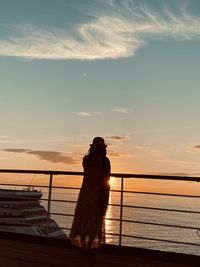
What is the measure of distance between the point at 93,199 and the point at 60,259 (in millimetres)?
842

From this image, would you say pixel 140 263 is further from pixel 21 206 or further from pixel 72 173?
pixel 21 206

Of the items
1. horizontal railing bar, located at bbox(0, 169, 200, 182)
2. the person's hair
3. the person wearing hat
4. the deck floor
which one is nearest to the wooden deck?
the deck floor

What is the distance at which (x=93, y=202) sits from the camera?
18.4 ft

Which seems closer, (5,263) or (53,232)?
(5,263)

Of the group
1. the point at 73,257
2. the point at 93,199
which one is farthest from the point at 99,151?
the point at 73,257

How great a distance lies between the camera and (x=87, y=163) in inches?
221

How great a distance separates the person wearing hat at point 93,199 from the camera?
555 centimetres

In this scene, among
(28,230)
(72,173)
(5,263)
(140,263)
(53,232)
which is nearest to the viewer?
(5,263)

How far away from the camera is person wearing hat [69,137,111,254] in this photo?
5.55 metres

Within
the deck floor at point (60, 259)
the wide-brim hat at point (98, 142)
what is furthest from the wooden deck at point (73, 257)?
the wide-brim hat at point (98, 142)

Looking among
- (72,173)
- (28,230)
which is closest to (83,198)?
(72,173)

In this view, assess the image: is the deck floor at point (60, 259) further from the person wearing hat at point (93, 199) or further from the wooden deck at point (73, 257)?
the person wearing hat at point (93, 199)

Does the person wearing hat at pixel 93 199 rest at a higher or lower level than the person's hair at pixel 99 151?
lower

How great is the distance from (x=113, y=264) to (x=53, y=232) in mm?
52403
